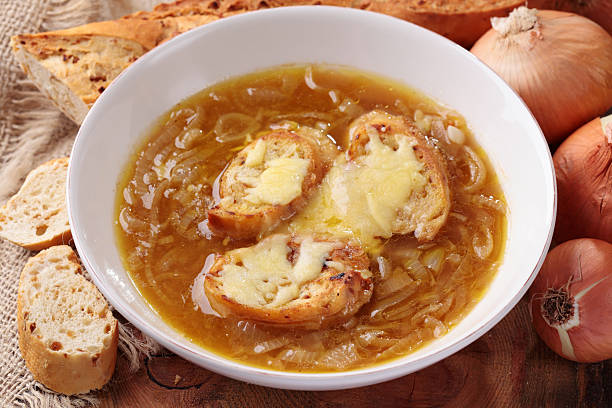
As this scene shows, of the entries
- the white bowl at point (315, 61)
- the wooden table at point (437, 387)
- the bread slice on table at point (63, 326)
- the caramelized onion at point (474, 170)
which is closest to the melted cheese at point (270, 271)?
the white bowl at point (315, 61)

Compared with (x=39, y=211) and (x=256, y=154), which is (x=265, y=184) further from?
(x=39, y=211)

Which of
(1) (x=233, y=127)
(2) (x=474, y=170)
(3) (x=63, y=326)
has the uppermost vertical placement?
(1) (x=233, y=127)

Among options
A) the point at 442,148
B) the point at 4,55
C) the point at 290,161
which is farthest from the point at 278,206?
the point at 4,55

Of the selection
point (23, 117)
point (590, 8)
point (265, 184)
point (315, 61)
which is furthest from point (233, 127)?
point (590, 8)

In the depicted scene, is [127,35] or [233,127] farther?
[127,35]

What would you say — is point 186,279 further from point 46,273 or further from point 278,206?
point 46,273

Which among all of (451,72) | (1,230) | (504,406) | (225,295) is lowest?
(504,406)

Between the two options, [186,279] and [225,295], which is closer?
A: [225,295]

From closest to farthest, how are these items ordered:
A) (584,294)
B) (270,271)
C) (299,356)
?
(299,356), (270,271), (584,294)
